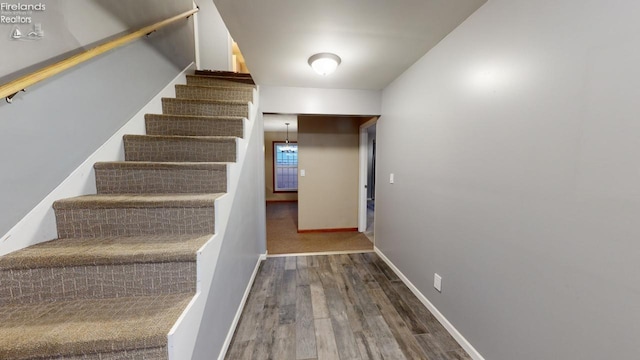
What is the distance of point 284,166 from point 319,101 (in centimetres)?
437

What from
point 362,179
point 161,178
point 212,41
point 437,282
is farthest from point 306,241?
point 212,41

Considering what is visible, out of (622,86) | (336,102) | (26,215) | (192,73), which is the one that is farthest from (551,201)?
(192,73)

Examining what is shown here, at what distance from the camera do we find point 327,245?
338 cm

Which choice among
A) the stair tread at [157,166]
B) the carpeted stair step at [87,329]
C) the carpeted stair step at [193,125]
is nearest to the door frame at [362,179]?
the carpeted stair step at [193,125]

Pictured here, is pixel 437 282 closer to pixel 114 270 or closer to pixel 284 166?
pixel 114 270

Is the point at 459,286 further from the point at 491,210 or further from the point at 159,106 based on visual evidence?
Result: the point at 159,106

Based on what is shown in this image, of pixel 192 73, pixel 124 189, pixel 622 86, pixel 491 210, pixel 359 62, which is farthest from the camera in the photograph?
pixel 192 73

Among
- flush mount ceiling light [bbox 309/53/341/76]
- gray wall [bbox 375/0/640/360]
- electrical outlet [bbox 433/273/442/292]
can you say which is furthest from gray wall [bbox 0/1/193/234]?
electrical outlet [bbox 433/273/442/292]

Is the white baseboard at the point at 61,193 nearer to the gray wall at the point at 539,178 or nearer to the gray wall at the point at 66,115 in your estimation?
the gray wall at the point at 66,115

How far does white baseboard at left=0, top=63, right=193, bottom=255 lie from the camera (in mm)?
1040

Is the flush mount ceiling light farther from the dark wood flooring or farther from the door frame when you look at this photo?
the dark wood flooring

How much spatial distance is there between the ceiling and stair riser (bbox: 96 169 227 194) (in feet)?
3.45

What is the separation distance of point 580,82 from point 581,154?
11.6 inches

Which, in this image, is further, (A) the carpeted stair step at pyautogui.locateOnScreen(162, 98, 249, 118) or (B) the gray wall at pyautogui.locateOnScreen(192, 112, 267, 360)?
(A) the carpeted stair step at pyautogui.locateOnScreen(162, 98, 249, 118)
